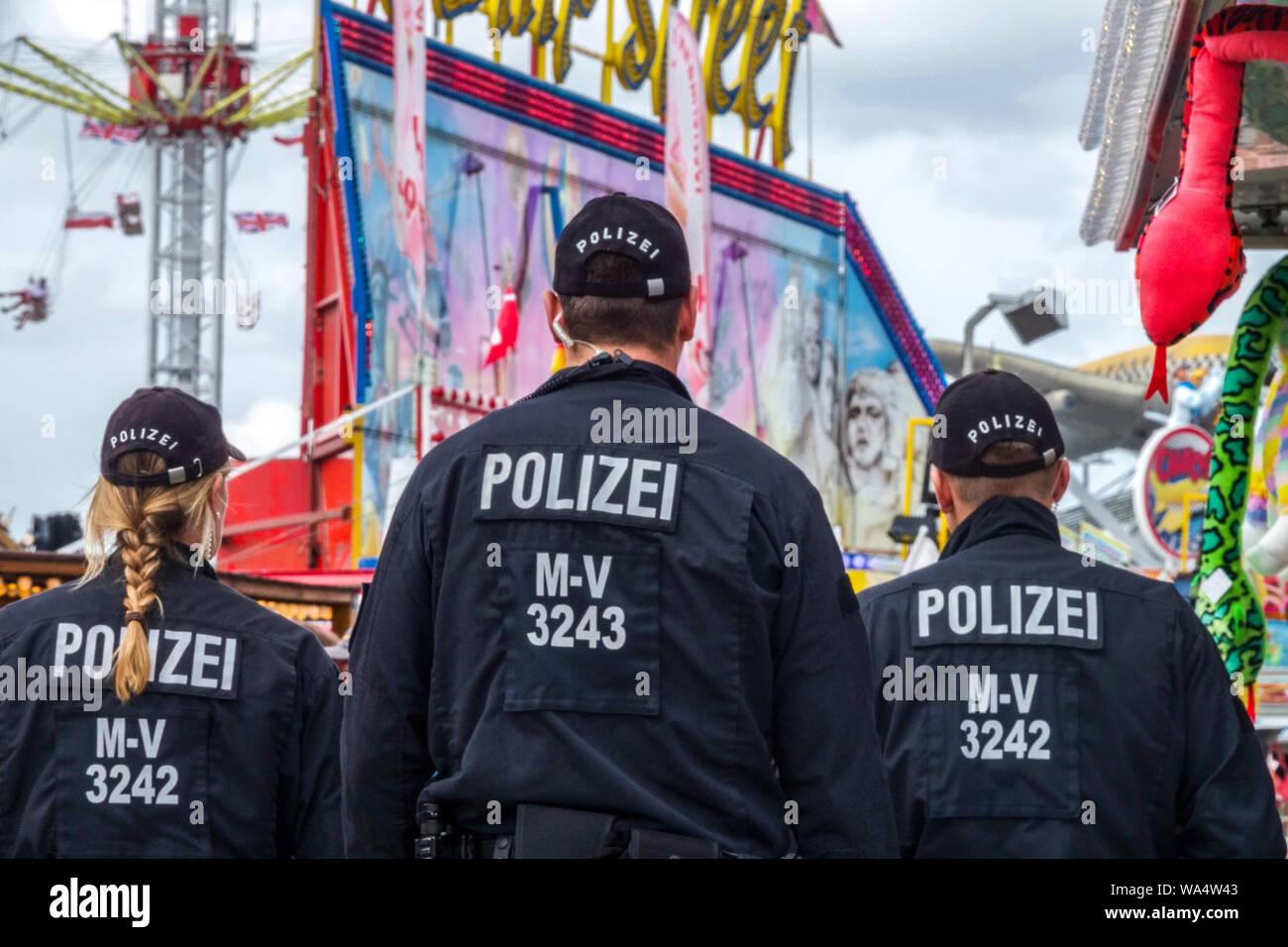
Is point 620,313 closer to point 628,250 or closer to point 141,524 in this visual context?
point 628,250

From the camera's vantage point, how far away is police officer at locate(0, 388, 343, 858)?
3.47 meters

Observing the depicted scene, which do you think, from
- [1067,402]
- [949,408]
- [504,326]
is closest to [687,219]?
[504,326]

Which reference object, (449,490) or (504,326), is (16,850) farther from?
(504,326)

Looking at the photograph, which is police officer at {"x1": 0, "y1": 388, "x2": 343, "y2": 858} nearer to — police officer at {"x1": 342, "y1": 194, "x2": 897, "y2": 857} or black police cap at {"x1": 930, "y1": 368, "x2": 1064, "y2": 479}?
police officer at {"x1": 342, "y1": 194, "x2": 897, "y2": 857}

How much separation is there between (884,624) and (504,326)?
16.2 metres

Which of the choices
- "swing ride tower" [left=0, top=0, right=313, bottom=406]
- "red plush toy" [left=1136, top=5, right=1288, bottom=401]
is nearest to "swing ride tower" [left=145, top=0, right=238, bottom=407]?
"swing ride tower" [left=0, top=0, right=313, bottom=406]

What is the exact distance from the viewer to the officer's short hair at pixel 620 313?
9.48 feet

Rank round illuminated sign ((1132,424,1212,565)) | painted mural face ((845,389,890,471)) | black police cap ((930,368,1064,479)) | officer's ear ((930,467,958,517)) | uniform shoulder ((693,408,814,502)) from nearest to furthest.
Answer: uniform shoulder ((693,408,814,502)), black police cap ((930,368,1064,479)), officer's ear ((930,467,958,517)), round illuminated sign ((1132,424,1212,565)), painted mural face ((845,389,890,471))

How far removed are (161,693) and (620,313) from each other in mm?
1452

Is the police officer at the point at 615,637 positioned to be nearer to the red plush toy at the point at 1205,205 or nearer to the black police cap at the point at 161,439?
the black police cap at the point at 161,439

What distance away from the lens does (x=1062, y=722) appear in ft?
11.7

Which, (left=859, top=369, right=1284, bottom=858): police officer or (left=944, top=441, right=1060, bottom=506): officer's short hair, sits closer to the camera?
(left=859, top=369, right=1284, bottom=858): police officer

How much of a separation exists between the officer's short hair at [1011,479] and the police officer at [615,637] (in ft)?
3.76

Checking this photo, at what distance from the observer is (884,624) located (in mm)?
3818
